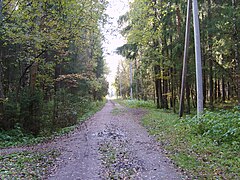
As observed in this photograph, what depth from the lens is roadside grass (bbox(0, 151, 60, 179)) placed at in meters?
5.62

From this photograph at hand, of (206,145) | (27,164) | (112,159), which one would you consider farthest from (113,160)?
(206,145)

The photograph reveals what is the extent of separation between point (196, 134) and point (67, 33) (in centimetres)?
724

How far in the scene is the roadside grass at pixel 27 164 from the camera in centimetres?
562

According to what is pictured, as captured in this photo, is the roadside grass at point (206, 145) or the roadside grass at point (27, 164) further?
the roadside grass at point (27, 164)

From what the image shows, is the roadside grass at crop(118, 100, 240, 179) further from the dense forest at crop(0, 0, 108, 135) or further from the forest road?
the dense forest at crop(0, 0, 108, 135)

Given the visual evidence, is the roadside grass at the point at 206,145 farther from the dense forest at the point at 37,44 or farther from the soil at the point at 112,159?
the dense forest at the point at 37,44

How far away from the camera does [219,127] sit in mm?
8148

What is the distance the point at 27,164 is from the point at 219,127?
257 inches

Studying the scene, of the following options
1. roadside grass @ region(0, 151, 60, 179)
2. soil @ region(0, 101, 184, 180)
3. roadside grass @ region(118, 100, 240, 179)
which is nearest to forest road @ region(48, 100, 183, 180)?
soil @ region(0, 101, 184, 180)

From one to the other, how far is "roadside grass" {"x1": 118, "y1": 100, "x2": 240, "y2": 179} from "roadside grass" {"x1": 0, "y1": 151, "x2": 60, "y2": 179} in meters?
3.66

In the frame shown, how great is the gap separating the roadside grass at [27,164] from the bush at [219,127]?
5.40 metres

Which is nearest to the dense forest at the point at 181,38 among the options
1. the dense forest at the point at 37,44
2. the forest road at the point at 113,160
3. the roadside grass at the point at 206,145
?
the dense forest at the point at 37,44

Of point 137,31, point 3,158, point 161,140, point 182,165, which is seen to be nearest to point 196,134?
point 161,140

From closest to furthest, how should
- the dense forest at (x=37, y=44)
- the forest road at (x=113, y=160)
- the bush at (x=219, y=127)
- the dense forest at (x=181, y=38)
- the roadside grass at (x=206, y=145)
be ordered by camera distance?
1. the roadside grass at (x=206, y=145)
2. the forest road at (x=113, y=160)
3. the bush at (x=219, y=127)
4. the dense forest at (x=37, y=44)
5. the dense forest at (x=181, y=38)
